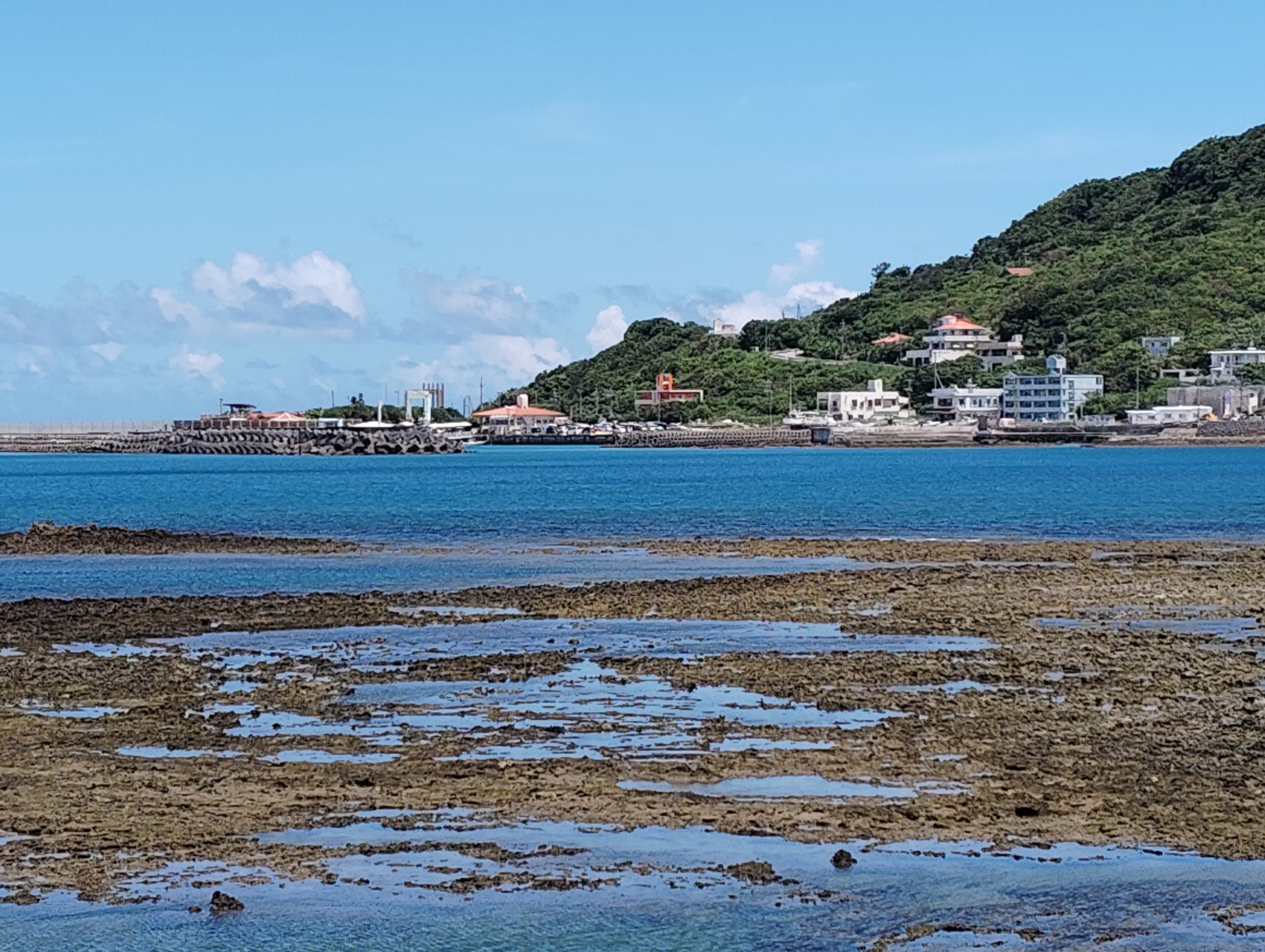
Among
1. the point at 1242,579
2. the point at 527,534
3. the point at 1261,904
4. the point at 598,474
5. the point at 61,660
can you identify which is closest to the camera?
the point at 1261,904

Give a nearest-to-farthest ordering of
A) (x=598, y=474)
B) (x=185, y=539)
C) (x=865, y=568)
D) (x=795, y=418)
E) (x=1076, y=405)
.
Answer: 1. (x=865, y=568)
2. (x=185, y=539)
3. (x=598, y=474)
4. (x=1076, y=405)
5. (x=795, y=418)

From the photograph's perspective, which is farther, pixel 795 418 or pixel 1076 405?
pixel 795 418

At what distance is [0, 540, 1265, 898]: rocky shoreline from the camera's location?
467 inches

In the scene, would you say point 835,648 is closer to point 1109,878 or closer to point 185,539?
point 1109,878

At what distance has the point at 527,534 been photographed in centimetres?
4481

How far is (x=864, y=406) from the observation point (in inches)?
7352

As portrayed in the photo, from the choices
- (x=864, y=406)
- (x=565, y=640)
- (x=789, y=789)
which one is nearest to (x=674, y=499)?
(x=565, y=640)

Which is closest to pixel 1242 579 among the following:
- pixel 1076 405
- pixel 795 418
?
pixel 1076 405

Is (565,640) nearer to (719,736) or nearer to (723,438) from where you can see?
(719,736)

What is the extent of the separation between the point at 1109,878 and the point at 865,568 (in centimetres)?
2181

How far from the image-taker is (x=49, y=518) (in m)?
57.3

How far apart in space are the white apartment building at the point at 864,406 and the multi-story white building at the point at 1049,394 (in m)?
14.4

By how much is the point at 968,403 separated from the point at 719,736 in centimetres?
16759

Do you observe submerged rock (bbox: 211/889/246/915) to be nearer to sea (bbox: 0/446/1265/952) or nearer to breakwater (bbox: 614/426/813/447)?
sea (bbox: 0/446/1265/952)
